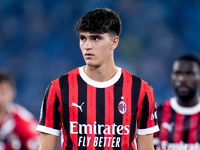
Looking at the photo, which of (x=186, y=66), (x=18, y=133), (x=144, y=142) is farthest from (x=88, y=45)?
(x=18, y=133)

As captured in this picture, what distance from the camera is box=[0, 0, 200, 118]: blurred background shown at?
8.61m

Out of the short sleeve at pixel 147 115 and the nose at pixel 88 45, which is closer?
the nose at pixel 88 45

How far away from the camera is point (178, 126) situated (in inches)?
186

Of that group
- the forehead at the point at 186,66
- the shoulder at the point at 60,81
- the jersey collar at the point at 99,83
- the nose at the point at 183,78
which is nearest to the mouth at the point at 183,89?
the nose at the point at 183,78

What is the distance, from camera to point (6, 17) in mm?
9094

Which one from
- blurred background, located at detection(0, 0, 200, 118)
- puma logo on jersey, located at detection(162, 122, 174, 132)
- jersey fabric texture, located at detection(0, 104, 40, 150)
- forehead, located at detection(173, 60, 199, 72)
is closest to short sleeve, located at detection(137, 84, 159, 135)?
puma logo on jersey, located at detection(162, 122, 174, 132)

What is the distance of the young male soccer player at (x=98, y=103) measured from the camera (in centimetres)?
268

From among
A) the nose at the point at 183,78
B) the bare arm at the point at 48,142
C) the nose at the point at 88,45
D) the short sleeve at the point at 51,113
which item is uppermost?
the nose at the point at 183,78

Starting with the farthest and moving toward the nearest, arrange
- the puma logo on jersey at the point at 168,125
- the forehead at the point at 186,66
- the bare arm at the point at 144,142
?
the forehead at the point at 186,66
the puma logo on jersey at the point at 168,125
the bare arm at the point at 144,142

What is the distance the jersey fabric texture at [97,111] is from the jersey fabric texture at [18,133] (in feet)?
7.17

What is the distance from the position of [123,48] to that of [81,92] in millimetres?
6100

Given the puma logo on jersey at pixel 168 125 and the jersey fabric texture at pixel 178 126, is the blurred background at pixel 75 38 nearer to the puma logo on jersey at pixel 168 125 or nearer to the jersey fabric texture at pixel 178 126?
the jersey fabric texture at pixel 178 126

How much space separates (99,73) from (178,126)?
7.27 feet

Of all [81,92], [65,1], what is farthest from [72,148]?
[65,1]
